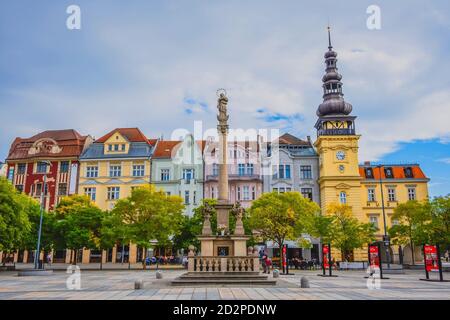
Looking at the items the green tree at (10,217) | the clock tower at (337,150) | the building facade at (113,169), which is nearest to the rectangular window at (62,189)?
the building facade at (113,169)

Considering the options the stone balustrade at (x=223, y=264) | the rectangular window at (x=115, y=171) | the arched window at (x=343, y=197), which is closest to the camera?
the stone balustrade at (x=223, y=264)

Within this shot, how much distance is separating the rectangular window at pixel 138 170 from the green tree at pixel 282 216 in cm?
2172

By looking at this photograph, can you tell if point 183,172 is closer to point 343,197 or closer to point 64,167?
point 64,167

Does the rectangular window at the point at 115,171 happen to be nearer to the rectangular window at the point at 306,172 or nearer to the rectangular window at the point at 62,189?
the rectangular window at the point at 62,189

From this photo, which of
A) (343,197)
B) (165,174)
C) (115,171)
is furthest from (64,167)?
(343,197)

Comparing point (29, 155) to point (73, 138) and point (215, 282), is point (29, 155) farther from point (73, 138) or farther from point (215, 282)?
point (215, 282)

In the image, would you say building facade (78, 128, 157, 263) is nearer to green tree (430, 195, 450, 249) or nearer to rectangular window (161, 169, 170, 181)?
rectangular window (161, 169, 170, 181)

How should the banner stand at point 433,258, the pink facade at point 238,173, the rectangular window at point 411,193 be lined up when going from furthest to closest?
the rectangular window at point 411,193 → the pink facade at point 238,173 → the banner stand at point 433,258

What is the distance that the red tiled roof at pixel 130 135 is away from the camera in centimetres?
6062

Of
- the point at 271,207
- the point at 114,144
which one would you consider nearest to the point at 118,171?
the point at 114,144

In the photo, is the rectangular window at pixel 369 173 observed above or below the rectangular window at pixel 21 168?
below

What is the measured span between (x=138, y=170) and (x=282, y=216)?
83.0 feet

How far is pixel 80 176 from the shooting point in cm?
5853
